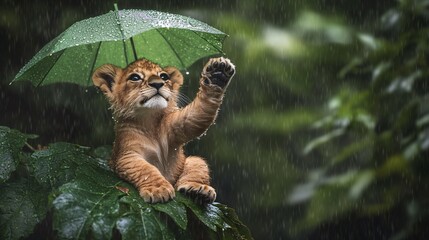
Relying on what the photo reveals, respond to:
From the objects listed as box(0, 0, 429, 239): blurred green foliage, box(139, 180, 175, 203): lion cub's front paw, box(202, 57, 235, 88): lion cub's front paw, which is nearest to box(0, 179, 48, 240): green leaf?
box(139, 180, 175, 203): lion cub's front paw

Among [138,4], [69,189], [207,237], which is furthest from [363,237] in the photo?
[69,189]

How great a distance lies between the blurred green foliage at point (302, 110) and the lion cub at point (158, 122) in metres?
1.39

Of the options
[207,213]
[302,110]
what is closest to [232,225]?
[207,213]

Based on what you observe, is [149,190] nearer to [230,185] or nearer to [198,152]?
[198,152]

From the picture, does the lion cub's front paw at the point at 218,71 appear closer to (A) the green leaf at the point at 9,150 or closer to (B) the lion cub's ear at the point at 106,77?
(B) the lion cub's ear at the point at 106,77

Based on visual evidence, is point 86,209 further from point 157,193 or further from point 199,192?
point 199,192

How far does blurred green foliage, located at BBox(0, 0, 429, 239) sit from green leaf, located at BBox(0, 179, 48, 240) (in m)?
1.24

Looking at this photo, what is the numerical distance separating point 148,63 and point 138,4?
1.82 metres

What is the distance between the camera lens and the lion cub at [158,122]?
1524mm

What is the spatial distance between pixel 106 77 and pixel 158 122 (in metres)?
0.15

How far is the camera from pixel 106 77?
1622mm

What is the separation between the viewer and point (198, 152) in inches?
129

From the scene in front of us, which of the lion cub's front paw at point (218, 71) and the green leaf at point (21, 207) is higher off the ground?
the lion cub's front paw at point (218, 71)

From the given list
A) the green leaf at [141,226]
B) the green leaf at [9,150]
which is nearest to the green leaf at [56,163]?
the green leaf at [9,150]
